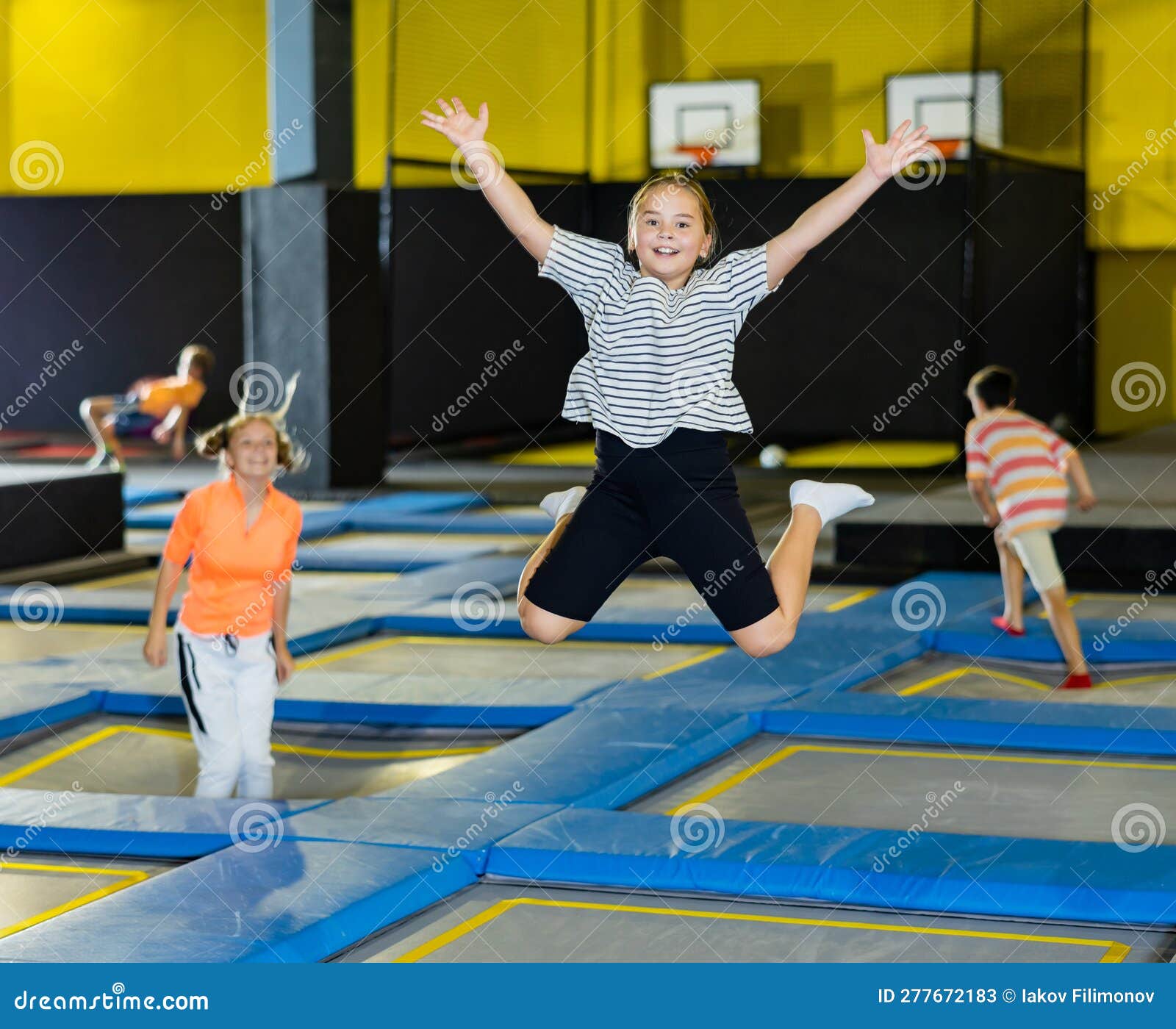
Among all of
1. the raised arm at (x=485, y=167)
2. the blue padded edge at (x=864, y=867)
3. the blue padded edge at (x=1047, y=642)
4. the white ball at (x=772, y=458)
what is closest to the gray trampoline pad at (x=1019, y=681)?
the blue padded edge at (x=1047, y=642)

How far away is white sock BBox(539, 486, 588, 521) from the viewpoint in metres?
3.35

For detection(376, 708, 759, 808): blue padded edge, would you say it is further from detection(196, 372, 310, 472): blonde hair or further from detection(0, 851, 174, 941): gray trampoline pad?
detection(196, 372, 310, 472): blonde hair

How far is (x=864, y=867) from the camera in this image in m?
3.50

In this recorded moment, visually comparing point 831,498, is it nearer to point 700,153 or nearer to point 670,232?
point 670,232

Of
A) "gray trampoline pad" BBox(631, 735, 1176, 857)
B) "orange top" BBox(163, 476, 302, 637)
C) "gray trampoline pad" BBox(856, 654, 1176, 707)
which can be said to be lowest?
"gray trampoline pad" BBox(631, 735, 1176, 857)

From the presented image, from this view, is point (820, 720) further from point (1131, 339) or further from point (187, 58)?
point (187, 58)

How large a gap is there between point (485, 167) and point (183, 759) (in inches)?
115

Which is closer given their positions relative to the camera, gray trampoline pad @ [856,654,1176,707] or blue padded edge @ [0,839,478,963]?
blue padded edge @ [0,839,478,963]

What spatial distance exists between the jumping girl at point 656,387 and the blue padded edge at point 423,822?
2.41ft

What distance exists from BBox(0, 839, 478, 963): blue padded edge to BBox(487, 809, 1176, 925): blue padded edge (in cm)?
25

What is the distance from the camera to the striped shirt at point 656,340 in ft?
9.93

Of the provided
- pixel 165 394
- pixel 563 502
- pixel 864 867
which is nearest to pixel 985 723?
pixel 864 867

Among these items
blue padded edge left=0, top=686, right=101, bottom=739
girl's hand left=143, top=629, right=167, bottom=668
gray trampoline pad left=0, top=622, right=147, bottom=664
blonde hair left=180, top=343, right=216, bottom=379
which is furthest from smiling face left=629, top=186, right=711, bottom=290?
blonde hair left=180, top=343, right=216, bottom=379
